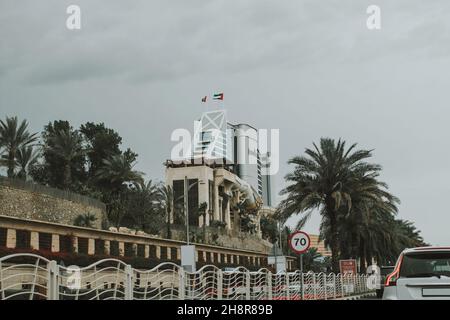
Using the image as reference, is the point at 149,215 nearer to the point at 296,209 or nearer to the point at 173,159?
the point at 296,209

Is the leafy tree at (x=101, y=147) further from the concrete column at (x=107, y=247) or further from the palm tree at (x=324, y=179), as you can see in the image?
the palm tree at (x=324, y=179)

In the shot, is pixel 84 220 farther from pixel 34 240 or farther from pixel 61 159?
pixel 61 159

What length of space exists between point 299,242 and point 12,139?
3853 cm

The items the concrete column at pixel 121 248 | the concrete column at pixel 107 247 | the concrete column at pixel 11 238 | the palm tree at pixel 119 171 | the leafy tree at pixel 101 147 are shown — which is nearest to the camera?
the concrete column at pixel 11 238

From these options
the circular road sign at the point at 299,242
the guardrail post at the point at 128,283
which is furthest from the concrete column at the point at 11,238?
the guardrail post at the point at 128,283

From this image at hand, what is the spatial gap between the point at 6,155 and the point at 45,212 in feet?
50.7

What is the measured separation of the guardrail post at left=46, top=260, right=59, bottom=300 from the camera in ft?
29.2

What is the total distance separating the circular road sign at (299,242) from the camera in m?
16.4

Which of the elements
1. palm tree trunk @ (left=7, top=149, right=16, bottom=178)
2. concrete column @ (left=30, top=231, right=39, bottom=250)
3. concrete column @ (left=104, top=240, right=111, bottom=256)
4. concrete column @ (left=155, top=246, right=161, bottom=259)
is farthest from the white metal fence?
palm tree trunk @ (left=7, top=149, right=16, bottom=178)

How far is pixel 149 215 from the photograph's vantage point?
55531 millimetres

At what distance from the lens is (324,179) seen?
32.5 meters

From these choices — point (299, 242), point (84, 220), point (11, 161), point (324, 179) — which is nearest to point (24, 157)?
point (11, 161)

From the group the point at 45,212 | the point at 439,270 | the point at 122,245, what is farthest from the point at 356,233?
the point at 439,270

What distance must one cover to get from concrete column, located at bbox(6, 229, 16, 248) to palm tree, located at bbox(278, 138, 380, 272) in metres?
14.2
